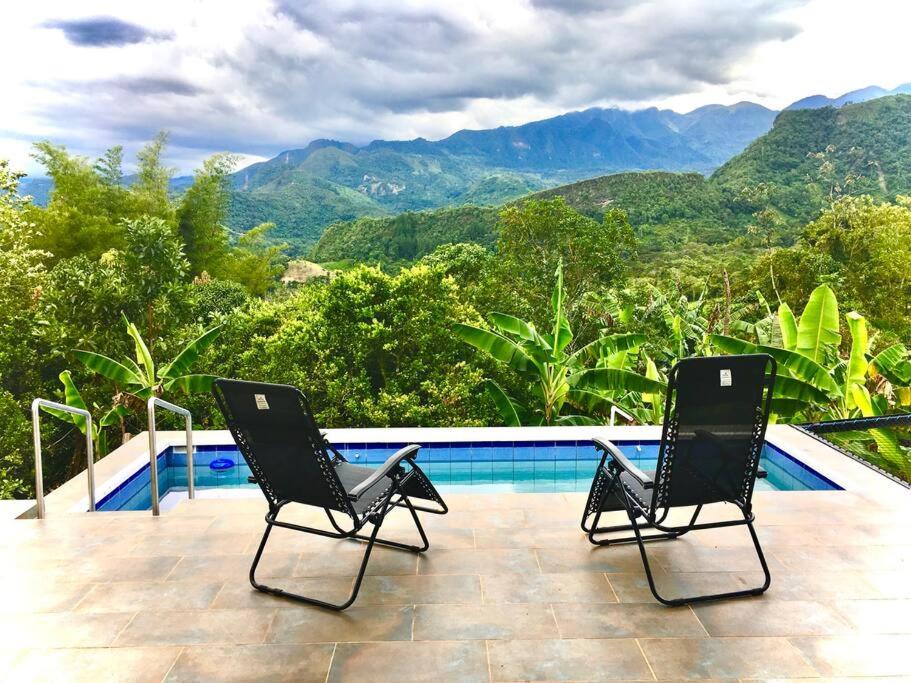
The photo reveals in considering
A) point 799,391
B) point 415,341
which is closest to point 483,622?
point 799,391

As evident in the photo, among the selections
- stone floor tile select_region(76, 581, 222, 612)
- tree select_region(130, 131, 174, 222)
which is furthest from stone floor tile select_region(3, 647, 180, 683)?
tree select_region(130, 131, 174, 222)

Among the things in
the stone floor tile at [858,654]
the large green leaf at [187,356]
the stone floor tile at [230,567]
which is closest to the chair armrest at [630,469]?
the stone floor tile at [858,654]

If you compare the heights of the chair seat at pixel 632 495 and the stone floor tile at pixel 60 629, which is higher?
the chair seat at pixel 632 495

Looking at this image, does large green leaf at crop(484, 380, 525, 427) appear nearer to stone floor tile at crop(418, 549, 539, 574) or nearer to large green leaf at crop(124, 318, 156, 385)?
large green leaf at crop(124, 318, 156, 385)

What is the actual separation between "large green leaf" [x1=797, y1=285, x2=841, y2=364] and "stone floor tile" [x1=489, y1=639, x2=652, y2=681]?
4651 mm

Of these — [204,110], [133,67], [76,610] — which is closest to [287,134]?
[204,110]

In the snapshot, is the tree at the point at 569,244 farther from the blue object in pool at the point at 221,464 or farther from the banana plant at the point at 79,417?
the blue object in pool at the point at 221,464

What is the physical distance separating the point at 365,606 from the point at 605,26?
1108 inches

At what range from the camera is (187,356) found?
712 centimetres

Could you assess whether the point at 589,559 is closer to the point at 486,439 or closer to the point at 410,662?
the point at 410,662

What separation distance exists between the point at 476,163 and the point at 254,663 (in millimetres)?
107094

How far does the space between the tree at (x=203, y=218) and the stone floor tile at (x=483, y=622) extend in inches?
937

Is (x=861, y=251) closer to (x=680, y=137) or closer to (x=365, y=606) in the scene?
(x=365, y=606)

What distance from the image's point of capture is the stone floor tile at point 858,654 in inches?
94.0
